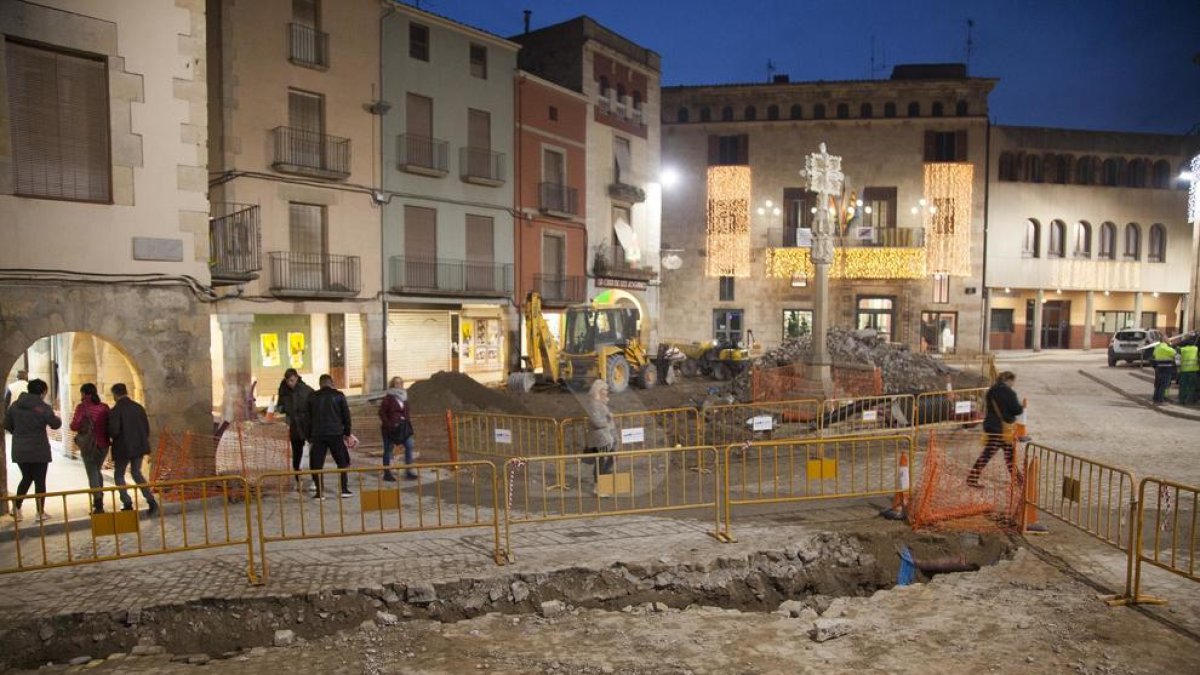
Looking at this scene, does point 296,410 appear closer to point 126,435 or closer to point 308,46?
point 126,435

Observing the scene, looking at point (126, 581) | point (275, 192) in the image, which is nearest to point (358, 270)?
point (275, 192)

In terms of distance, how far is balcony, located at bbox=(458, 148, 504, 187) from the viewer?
79.2 ft

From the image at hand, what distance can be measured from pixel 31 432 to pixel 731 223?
32670 mm

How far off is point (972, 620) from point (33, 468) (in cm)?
1001

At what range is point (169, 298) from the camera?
32.1ft

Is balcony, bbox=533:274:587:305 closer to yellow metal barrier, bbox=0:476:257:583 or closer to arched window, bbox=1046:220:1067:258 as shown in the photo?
yellow metal barrier, bbox=0:476:257:583

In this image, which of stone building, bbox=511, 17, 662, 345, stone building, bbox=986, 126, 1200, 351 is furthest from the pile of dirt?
stone building, bbox=986, 126, 1200, 351

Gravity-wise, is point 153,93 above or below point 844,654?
above

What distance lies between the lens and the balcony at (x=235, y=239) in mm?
17281

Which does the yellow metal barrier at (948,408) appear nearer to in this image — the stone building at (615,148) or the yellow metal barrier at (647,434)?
the yellow metal barrier at (647,434)

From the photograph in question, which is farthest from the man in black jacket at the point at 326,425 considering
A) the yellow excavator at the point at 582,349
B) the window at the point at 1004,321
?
the window at the point at 1004,321

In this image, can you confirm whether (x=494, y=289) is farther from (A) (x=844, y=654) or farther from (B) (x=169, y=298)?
(A) (x=844, y=654)

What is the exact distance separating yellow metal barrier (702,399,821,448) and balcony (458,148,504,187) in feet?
41.3

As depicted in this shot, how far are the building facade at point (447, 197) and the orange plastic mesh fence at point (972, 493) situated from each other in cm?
1721
